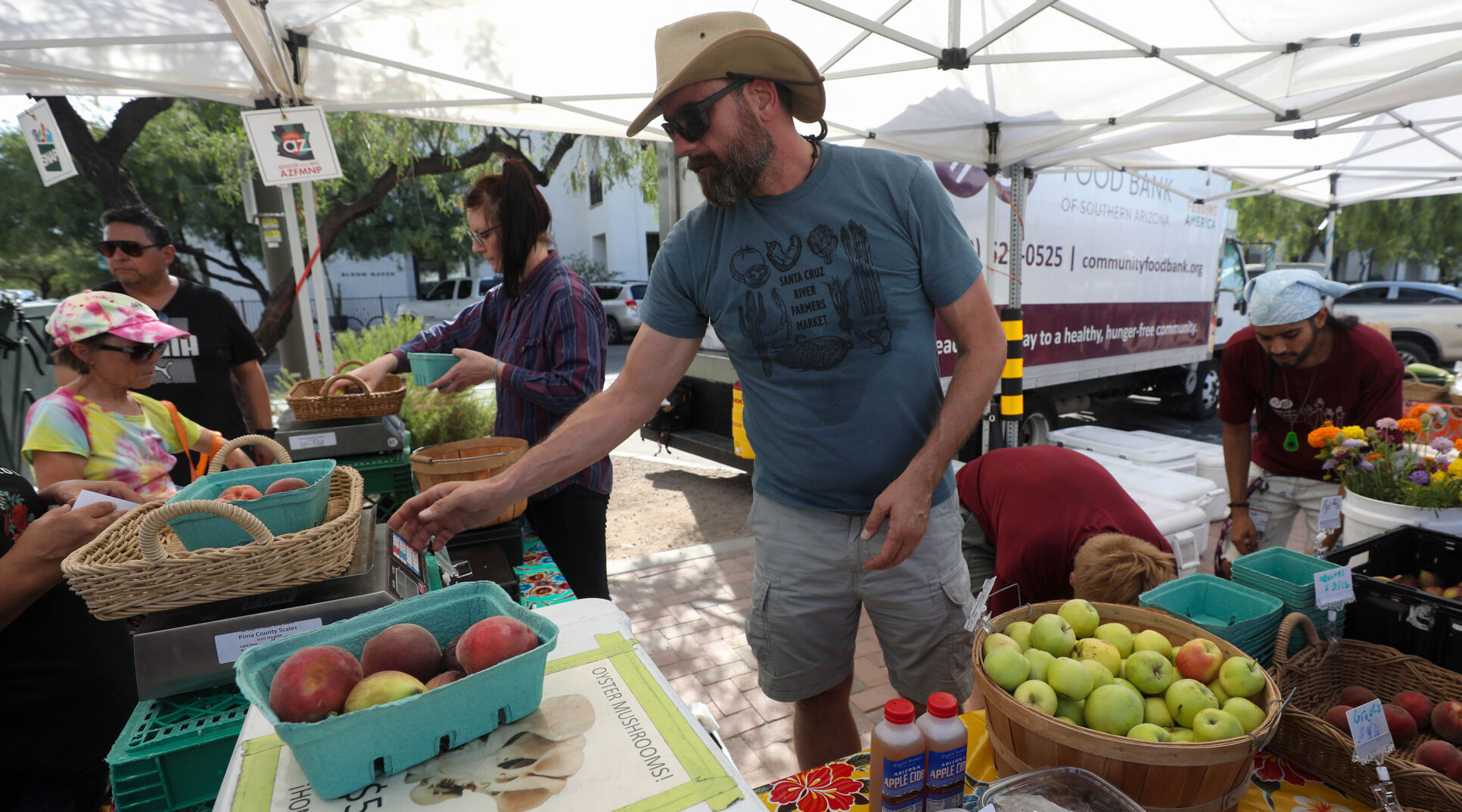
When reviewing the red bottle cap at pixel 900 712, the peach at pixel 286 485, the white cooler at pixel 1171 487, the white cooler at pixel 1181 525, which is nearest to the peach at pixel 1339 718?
the red bottle cap at pixel 900 712

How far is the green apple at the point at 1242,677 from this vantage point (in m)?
1.16

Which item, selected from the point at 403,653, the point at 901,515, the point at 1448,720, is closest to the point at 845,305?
the point at 901,515

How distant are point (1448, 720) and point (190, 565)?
2.27 metres

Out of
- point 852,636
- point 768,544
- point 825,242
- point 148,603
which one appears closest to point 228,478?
point 148,603

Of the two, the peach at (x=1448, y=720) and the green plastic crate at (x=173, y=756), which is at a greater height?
the green plastic crate at (x=173, y=756)

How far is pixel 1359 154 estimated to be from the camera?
624 centimetres

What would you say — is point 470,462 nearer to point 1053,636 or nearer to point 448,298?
point 1053,636

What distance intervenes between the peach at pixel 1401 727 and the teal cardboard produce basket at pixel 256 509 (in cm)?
209

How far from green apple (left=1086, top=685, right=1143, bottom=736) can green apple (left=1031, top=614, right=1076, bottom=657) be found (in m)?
0.13

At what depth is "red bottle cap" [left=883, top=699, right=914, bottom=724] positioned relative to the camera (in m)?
1.04

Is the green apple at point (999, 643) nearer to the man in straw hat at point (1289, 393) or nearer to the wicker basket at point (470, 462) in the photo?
the wicker basket at point (470, 462)

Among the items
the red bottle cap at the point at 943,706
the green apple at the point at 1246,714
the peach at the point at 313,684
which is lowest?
the green apple at the point at 1246,714

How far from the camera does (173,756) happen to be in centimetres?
119

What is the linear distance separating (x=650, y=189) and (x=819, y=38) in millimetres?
6225
